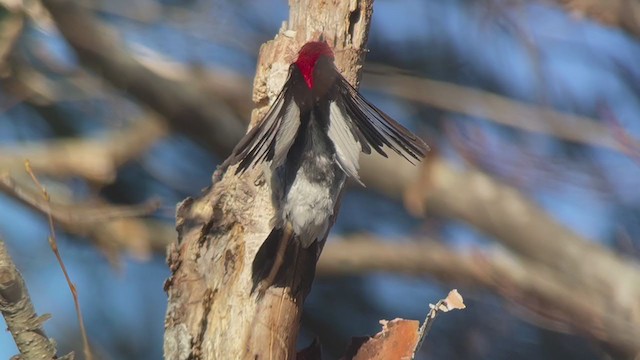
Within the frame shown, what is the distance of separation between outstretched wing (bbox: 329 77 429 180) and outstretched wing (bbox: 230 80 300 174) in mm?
66

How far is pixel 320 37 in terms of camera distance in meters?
1.68

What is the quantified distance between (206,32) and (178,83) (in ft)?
1.91

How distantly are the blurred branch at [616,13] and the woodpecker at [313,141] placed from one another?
1202 mm

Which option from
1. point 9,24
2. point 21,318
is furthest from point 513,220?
point 9,24

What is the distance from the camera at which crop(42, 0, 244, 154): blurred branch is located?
2.24m

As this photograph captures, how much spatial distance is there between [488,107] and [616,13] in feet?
1.35

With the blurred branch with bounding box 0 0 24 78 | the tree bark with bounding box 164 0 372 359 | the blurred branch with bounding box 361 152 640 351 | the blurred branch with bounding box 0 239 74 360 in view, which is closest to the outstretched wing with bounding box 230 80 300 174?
the tree bark with bounding box 164 0 372 359

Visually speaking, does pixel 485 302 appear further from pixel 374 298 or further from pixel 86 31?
pixel 86 31

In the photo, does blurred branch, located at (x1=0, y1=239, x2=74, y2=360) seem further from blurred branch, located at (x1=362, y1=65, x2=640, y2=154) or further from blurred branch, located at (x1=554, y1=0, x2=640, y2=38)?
blurred branch, located at (x1=554, y1=0, x2=640, y2=38)

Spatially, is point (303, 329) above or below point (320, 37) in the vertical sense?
below

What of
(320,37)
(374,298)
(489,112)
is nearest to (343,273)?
(374,298)

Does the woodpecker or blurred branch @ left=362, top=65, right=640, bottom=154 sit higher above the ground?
the woodpecker

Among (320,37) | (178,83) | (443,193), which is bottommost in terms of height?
(443,193)

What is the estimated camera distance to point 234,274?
158cm
